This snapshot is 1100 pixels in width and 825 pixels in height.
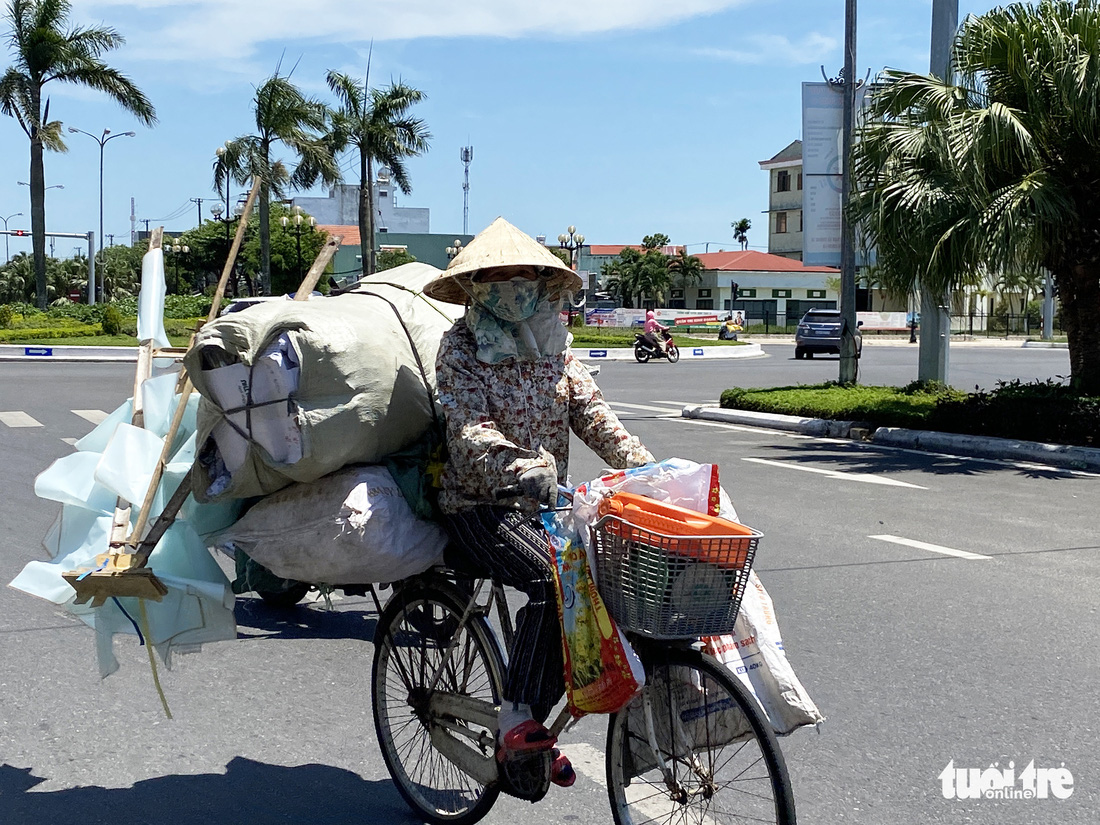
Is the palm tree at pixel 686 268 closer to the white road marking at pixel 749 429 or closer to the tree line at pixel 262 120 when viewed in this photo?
the tree line at pixel 262 120

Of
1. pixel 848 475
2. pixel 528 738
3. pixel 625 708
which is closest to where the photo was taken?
pixel 625 708

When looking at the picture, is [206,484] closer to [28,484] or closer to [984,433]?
[28,484]

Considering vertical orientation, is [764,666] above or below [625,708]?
above

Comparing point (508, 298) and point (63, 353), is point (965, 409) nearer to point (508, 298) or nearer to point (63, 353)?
point (508, 298)

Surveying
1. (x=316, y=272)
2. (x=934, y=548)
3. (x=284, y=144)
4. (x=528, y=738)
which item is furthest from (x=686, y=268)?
(x=528, y=738)

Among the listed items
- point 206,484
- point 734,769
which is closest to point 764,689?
point 734,769

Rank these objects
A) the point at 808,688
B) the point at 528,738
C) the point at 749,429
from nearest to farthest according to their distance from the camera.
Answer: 1. the point at 528,738
2. the point at 808,688
3. the point at 749,429

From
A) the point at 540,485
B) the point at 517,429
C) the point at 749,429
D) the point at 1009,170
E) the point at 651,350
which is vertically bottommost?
the point at 749,429

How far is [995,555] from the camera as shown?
7512 millimetres

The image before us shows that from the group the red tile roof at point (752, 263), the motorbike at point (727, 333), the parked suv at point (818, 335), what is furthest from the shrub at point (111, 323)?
the red tile roof at point (752, 263)

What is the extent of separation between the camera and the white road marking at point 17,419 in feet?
47.2

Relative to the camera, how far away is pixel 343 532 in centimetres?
342

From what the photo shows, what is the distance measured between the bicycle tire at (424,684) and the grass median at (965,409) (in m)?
9.90

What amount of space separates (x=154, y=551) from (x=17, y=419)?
12.5 m
